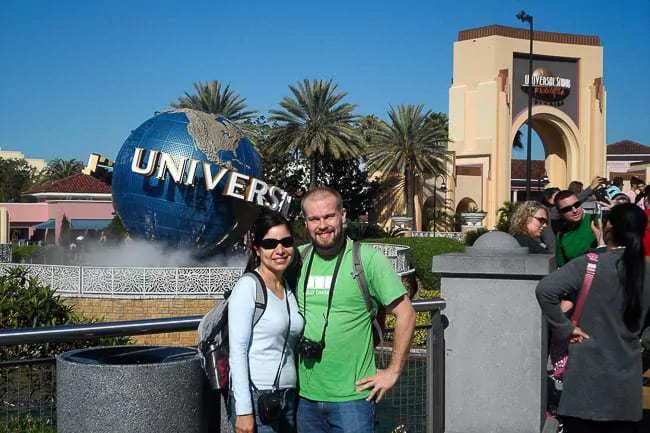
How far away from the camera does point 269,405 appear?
3.47 meters

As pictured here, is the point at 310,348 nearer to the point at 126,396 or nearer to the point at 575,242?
the point at 126,396

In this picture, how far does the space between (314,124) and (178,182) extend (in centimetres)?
2512

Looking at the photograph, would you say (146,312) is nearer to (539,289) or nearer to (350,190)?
(539,289)

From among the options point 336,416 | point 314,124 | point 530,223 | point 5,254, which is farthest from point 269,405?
point 314,124

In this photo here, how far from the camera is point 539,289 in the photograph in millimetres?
4176

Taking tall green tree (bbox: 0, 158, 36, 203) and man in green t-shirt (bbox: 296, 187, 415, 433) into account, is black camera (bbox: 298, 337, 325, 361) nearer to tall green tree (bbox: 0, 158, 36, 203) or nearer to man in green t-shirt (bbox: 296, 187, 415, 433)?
man in green t-shirt (bbox: 296, 187, 415, 433)

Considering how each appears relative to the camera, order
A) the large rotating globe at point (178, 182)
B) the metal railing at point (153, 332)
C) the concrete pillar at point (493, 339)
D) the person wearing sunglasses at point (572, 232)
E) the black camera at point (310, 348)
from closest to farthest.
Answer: the black camera at point (310, 348)
the metal railing at point (153, 332)
the concrete pillar at point (493, 339)
the person wearing sunglasses at point (572, 232)
the large rotating globe at point (178, 182)

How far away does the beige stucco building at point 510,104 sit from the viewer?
50.9 m

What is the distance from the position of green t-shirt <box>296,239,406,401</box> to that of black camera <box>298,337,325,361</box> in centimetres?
3

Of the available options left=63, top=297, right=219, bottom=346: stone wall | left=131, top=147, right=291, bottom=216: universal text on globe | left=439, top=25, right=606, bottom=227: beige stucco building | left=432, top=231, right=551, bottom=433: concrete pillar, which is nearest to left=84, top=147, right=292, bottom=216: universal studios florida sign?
left=131, top=147, right=291, bottom=216: universal text on globe

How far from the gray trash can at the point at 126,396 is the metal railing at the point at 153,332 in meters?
0.17

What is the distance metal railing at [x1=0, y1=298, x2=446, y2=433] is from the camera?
12.3ft

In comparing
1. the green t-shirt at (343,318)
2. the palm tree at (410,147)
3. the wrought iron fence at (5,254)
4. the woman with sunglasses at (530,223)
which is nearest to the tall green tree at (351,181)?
the palm tree at (410,147)

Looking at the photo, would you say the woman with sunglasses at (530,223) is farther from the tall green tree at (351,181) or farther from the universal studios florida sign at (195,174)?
the tall green tree at (351,181)
